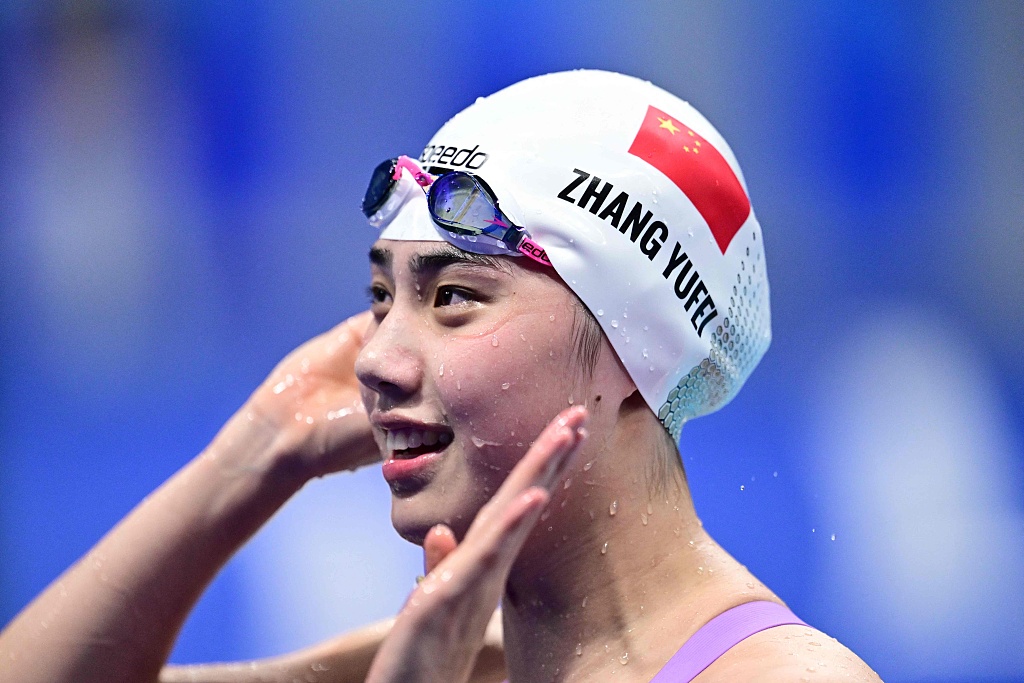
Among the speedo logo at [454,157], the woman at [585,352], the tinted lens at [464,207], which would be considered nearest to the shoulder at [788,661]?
the woman at [585,352]

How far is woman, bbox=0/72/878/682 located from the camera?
2.06 metres

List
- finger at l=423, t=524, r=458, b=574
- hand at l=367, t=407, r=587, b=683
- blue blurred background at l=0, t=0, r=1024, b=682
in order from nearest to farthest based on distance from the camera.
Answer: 1. hand at l=367, t=407, r=587, b=683
2. finger at l=423, t=524, r=458, b=574
3. blue blurred background at l=0, t=0, r=1024, b=682

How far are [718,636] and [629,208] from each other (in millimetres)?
829

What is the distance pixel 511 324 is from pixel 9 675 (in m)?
1.50

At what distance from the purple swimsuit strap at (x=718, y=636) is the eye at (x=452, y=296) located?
75 cm

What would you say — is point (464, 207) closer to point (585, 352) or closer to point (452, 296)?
point (452, 296)

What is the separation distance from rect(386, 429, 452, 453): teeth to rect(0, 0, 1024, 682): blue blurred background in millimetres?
2483

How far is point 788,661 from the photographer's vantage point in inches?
73.5

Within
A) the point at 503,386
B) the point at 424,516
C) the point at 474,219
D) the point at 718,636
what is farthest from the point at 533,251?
the point at 718,636

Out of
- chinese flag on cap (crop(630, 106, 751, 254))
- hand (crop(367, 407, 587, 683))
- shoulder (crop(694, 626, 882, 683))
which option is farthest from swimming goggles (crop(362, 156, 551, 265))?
shoulder (crop(694, 626, 882, 683))

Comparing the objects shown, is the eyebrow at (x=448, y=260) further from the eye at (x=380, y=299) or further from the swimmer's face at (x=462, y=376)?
the eye at (x=380, y=299)

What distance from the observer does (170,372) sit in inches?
201

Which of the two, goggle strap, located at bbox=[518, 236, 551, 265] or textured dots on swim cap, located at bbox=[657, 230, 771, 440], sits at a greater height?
goggle strap, located at bbox=[518, 236, 551, 265]

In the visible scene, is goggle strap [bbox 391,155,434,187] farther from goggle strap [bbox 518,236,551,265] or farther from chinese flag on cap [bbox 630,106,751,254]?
chinese flag on cap [bbox 630,106,751,254]
